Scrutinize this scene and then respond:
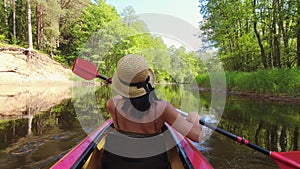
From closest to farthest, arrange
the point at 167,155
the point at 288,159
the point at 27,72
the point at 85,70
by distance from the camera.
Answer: the point at 167,155, the point at 288,159, the point at 85,70, the point at 27,72

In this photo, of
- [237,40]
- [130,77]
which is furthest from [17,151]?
[237,40]

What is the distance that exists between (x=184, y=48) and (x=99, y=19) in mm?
25895

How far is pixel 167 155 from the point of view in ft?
6.56

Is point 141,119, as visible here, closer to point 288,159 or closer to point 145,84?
point 145,84

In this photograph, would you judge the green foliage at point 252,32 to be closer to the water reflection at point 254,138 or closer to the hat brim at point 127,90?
the water reflection at point 254,138

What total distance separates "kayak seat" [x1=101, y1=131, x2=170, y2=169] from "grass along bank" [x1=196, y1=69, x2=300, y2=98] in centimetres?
783

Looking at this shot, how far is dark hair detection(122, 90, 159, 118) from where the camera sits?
1.66 m

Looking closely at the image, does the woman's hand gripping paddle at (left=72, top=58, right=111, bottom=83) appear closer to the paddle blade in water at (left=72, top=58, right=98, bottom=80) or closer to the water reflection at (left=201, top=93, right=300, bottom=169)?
the paddle blade in water at (left=72, top=58, right=98, bottom=80)

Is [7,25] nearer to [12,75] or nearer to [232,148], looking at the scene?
[12,75]

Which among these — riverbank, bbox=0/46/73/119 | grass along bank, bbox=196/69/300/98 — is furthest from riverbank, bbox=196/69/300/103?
riverbank, bbox=0/46/73/119

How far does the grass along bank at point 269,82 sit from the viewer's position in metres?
10.2

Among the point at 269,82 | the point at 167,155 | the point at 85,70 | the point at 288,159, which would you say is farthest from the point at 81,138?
the point at 269,82

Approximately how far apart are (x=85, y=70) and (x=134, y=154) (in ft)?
5.46

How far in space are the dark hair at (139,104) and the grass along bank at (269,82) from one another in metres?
7.88
